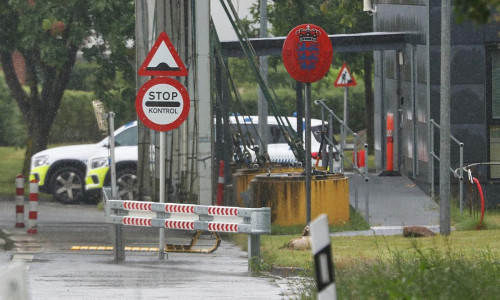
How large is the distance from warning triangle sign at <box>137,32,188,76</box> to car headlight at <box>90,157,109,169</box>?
967cm

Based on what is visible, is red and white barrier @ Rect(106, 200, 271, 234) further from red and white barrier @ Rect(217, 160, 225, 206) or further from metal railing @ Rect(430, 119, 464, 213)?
metal railing @ Rect(430, 119, 464, 213)

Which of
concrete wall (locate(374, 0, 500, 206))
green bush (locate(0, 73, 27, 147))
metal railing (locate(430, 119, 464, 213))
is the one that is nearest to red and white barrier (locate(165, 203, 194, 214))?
metal railing (locate(430, 119, 464, 213))

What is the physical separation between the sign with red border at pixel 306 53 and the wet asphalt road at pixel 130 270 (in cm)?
247

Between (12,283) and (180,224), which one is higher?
(12,283)

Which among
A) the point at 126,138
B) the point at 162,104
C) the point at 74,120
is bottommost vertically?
the point at 126,138

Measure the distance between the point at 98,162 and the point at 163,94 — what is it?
386 inches

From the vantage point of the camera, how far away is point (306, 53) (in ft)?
59.8

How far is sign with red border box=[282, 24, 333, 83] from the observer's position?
18.0 m

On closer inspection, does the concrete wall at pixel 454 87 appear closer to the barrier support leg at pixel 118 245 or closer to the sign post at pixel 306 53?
the sign post at pixel 306 53

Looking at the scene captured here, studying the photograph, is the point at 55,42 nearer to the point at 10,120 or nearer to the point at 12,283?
the point at 10,120

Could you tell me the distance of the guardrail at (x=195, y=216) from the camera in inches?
587

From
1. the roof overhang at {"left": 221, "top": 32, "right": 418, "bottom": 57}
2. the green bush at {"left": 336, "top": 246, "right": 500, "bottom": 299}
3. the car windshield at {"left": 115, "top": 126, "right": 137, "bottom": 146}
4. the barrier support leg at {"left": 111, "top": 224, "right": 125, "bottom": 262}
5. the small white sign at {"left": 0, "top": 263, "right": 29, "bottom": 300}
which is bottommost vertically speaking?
the barrier support leg at {"left": 111, "top": 224, "right": 125, "bottom": 262}

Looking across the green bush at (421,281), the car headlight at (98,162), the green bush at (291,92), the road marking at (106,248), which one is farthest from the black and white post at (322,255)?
the green bush at (291,92)

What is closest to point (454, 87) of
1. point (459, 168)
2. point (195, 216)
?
point (459, 168)
